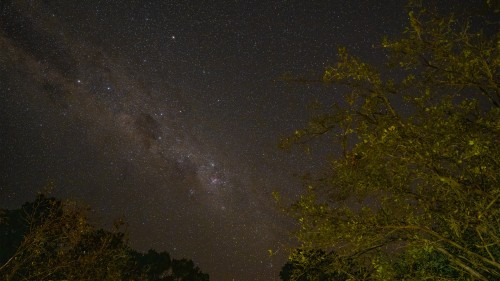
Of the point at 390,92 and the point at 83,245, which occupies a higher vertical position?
the point at 390,92

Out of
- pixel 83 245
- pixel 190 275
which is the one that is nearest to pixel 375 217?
pixel 83 245

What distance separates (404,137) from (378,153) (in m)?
0.79

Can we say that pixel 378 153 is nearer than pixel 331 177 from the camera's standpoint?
Yes

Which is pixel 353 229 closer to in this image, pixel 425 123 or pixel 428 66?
pixel 425 123

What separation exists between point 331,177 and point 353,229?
241cm

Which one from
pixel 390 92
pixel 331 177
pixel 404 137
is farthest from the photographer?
pixel 331 177

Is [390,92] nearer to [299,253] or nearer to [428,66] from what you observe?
[428,66]

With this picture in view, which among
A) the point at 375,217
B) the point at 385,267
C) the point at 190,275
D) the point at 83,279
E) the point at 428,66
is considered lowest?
the point at 190,275

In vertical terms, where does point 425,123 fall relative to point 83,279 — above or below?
above

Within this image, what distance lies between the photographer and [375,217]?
11.9 m

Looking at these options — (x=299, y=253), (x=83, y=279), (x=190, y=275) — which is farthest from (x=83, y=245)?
(x=190, y=275)

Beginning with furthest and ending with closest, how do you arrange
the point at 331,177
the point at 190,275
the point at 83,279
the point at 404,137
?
the point at 190,275
the point at 83,279
the point at 331,177
the point at 404,137

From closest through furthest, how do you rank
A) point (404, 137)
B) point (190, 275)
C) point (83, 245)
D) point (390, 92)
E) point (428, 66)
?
point (404, 137), point (428, 66), point (390, 92), point (83, 245), point (190, 275)

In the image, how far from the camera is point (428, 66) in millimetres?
11469
